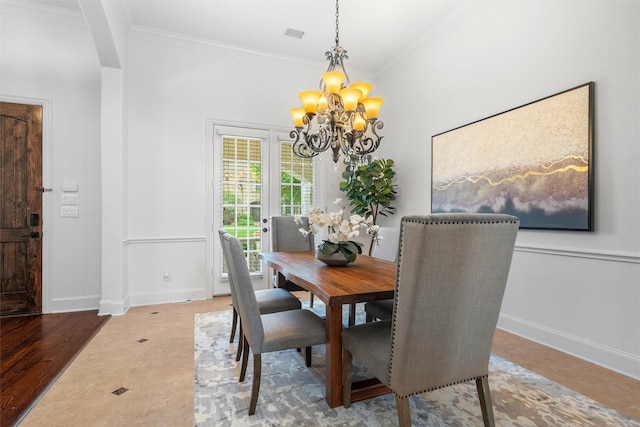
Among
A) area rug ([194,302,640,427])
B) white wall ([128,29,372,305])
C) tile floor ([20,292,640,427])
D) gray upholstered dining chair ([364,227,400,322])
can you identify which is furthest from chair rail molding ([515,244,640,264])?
white wall ([128,29,372,305])

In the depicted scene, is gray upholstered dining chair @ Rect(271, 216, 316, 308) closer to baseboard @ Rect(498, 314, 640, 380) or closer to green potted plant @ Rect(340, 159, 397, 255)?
green potted plant @ Rect(340, 159, 397, 255)

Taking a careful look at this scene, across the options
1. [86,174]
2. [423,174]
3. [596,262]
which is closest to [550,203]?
[596,262]

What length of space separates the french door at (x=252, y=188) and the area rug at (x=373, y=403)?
6.99ft

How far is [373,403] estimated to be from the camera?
1816 mm

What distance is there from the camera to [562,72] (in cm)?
255

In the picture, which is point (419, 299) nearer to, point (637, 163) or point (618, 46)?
point (637, 163)

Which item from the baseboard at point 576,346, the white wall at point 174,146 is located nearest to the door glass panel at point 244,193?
the white wall at point 174,146

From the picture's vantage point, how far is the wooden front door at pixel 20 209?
333cm

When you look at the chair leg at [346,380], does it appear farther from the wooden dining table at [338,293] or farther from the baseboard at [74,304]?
the baseboard at [74,304]

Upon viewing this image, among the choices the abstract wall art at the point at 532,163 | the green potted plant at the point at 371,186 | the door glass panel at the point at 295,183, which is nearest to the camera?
the abstract wall art at the point at 532,163

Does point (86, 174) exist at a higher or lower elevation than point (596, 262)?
higher

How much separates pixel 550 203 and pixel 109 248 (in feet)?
14.0

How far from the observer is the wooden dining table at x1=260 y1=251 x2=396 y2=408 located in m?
1.59

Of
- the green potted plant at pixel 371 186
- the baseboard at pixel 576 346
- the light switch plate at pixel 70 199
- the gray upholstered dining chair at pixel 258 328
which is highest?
the green potted plant at pixel 371 186
